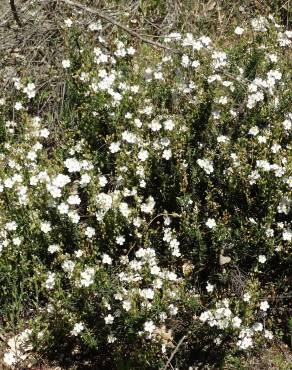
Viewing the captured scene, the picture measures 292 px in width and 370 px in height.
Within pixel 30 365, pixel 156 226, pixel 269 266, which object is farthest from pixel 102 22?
pixel 30 365

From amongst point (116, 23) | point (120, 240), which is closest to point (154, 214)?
point (120, 240)

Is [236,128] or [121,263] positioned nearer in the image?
[121,263]

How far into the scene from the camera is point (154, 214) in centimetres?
470

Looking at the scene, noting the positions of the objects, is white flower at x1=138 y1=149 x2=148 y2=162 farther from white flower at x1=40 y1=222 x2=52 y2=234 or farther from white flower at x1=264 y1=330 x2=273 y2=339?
white flower at x1=264 y1=330 x2=273 y2=339

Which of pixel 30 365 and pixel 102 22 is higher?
pixel 102 22

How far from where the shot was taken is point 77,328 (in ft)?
13.4

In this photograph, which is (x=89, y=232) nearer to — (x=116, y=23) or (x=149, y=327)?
(x=149, y=327)

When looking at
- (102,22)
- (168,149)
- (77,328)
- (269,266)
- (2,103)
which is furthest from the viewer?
(102,22)

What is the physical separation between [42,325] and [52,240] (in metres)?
0.66

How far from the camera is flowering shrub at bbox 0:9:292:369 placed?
410 cm

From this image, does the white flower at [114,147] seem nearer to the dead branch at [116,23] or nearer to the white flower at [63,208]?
the white flower at [63,208]

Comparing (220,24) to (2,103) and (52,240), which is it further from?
(52,240)

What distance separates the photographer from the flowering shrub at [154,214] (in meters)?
4.10

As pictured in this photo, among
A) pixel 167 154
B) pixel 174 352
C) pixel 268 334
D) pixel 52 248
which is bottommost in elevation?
pixel 174 352
